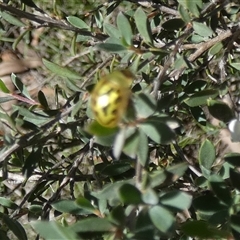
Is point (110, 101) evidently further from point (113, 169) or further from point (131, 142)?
point (113, 169)

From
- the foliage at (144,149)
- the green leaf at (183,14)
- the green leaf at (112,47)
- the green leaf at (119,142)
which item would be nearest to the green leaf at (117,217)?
the foliage at (144,149)

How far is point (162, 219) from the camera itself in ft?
1.87

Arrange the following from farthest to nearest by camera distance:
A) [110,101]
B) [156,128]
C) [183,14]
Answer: [183,14], [156,128], [110,101]

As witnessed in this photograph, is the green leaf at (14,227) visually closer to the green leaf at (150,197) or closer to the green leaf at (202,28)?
the green leaf at (150,197)

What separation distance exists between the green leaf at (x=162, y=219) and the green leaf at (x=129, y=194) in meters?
0.02

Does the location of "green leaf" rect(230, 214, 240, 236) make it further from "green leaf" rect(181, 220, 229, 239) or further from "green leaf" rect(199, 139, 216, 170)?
"green leaf" rect(199, 139, 216, 170)

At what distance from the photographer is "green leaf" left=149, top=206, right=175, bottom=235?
1.83ft

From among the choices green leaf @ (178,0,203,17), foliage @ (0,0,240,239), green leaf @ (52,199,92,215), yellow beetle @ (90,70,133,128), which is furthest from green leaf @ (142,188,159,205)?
green leaf @ (178,0,203,17)

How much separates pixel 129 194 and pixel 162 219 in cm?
5

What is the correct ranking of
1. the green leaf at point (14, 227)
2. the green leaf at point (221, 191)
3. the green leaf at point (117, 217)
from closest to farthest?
the green leaf at point (117, 217)
the green leaf at point (221, 191)
the green leaf at point (14, 227)

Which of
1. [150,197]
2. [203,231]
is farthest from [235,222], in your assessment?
[150,197]

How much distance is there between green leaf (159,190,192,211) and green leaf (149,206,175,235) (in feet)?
0.05

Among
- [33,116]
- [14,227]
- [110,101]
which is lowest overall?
[14,227]

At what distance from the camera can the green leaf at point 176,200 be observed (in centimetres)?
58
